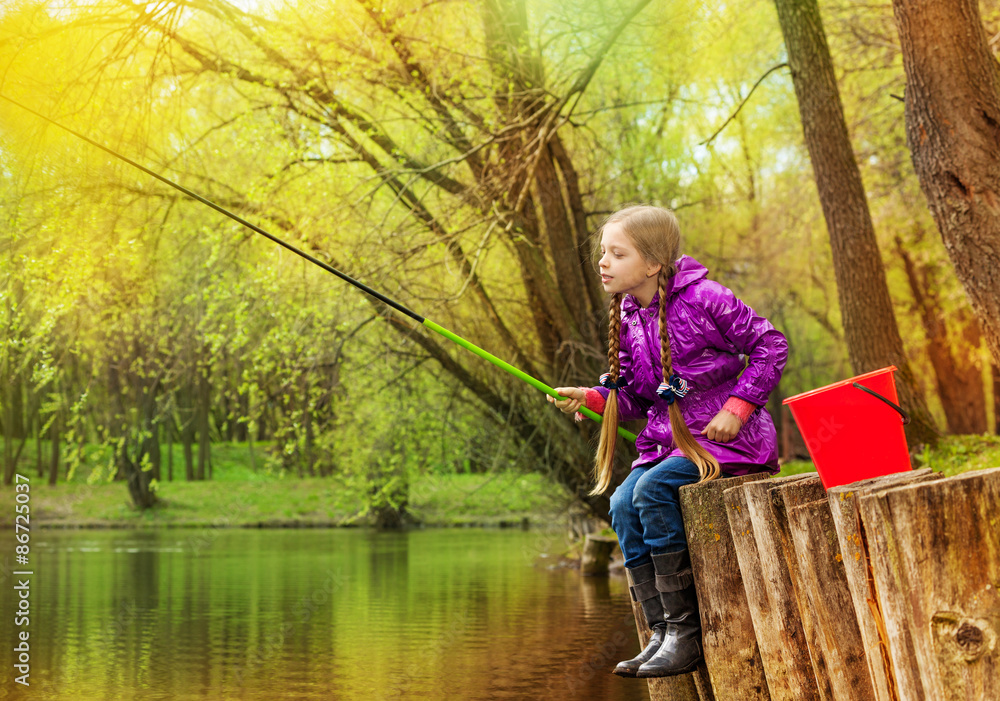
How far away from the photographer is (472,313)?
1129 cm

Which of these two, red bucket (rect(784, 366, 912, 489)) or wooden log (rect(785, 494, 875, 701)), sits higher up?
red bucket (rect(784, 366, 912, 489))

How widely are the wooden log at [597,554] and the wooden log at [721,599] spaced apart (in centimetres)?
939

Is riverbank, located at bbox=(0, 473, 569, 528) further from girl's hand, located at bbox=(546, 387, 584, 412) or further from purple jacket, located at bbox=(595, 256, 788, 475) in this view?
purple jacket, located at bbox=(595, 256, 788, 475)

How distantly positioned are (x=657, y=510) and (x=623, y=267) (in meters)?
0.87

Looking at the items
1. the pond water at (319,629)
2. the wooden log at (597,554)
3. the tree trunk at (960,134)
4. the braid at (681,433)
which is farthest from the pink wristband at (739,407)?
the wooden log at (597,554)

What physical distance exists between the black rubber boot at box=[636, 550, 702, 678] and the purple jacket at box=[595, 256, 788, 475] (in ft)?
1.19

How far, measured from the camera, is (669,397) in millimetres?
3492

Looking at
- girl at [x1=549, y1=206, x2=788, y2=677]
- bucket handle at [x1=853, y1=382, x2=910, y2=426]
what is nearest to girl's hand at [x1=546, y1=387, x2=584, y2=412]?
girl at [x1=549, y1=206, x2=788, y2=677]

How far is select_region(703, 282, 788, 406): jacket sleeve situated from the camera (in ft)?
11.3

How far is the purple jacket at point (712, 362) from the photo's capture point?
348 cm

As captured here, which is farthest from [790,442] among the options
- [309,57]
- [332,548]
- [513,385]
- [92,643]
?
[92,643]

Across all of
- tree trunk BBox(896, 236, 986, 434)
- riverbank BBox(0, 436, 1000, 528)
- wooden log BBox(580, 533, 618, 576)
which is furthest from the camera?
riverbank BBox(0, 436, 1000, 528)

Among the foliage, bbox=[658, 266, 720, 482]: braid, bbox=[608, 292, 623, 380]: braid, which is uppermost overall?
the foliage

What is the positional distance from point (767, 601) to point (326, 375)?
9801 mm
